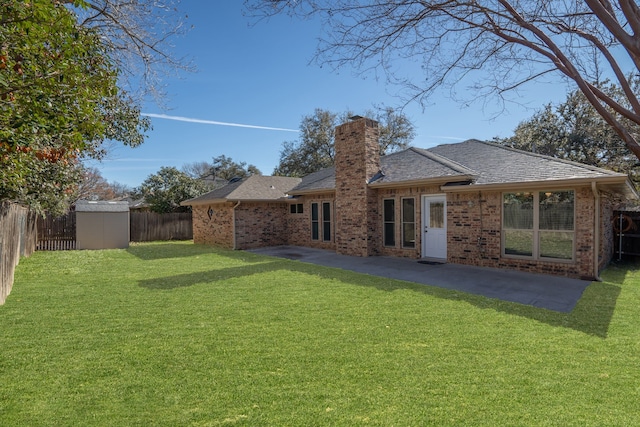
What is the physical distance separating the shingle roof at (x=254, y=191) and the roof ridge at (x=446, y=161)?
679 cm

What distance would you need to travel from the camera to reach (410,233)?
11633mm

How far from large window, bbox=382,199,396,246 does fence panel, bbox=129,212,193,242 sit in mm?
14094

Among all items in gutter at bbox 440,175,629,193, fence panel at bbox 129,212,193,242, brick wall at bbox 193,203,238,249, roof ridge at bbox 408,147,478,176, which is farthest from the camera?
fence panel at bbox 129,212,193,242

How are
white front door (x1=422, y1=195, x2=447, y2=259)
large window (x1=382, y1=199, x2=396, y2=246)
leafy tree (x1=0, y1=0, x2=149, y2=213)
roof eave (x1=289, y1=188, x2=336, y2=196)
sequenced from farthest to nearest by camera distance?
1. roof eave (x1=289, y1=188, x2=336, y2=196)
2. large window (x1=382, y1=199, x2=396, y2=246)
3. white front door (x1=422, y1=195, x2=447, y2=259)
4. leafy tree (x1=0, y1=0, x2=149, y2=213)

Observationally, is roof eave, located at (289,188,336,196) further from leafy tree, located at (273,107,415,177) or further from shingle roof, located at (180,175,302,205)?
leafy tree, located at (273,107,415,177)

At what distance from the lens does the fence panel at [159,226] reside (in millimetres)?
20047

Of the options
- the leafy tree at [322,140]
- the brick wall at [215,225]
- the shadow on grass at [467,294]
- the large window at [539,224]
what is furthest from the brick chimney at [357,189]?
the leafy tree at [322,140]

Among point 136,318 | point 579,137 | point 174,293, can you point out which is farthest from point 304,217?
point 579,137

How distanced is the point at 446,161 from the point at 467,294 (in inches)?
244

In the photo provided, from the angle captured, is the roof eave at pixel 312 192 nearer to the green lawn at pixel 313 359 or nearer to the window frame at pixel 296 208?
the window frame at pixel 296 208

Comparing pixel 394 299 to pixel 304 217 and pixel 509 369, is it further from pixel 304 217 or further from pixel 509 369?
pixel 304 217

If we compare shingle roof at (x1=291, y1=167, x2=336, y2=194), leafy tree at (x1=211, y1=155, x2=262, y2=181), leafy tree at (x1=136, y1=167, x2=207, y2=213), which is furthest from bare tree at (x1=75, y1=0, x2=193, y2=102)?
leafy tree at (x1=211, y1=155, x2=262, y2=181)

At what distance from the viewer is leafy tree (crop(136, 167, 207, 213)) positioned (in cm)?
2220

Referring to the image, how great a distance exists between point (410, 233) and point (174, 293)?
776 centimetres
